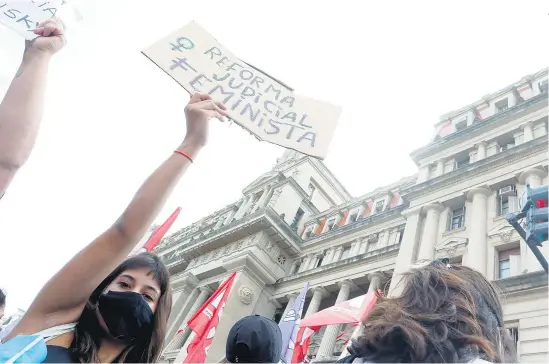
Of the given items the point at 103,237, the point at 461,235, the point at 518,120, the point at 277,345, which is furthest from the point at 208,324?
the point at 518,120

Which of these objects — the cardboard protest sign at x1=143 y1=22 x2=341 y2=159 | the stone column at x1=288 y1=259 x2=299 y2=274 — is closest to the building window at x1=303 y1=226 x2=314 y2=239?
→ the stone column at x1=288 y1=259 x2=299 y2=274

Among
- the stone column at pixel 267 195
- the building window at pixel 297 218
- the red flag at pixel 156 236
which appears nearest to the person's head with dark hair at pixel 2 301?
the red flag at pixel 156 236

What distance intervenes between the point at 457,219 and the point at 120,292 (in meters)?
18.6

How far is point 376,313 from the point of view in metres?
1.87

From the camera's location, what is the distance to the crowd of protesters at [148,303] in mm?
1609

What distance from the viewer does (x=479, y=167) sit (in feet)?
60.5

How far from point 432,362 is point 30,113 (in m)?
2.38

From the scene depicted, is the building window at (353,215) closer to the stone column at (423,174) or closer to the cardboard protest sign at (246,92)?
the stone column at (423,174)

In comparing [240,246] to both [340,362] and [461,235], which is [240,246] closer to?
[461,235]

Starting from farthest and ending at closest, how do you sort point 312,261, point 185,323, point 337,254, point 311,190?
point 311,190 < point 312,261 < point 185,323 < point 337,254

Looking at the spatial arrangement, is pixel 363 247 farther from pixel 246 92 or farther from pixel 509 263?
pixel 246 92

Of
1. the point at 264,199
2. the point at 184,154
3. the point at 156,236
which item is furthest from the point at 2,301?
the point at 264,199

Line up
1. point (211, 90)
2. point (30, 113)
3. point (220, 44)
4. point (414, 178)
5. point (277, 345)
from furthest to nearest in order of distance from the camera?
point (414, 178), point (220, 44), point (211, 90), point (277, 345), point (30, 113)

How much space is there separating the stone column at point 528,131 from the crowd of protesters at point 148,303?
752 inches
